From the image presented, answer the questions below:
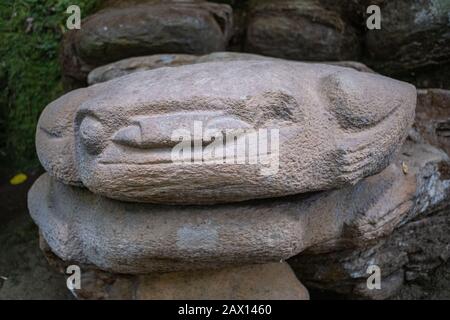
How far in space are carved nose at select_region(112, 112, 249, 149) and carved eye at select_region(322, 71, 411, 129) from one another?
0.73ft

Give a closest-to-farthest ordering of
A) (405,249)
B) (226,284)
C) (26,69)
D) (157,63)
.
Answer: (226,284), (405,249), (157,63), (26,69)

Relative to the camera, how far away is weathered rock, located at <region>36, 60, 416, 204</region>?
93 cm

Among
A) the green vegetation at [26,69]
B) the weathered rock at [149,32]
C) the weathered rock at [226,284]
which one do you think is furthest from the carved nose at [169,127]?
the green vegetation at [26,69]

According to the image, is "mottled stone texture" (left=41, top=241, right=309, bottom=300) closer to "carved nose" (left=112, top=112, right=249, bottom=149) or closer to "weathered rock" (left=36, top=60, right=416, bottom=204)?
"weathered rock" (left=36, top=60, right=416, bottom=204)

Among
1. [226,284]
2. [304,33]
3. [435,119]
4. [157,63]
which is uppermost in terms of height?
[304,33]

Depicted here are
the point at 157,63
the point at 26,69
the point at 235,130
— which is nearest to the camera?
the point at 235,130

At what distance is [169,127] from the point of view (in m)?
0.93

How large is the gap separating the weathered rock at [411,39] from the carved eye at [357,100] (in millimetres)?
700

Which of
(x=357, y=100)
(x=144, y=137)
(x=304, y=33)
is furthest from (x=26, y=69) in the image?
(x=357, y=100)

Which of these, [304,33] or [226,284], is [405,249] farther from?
[304,33]

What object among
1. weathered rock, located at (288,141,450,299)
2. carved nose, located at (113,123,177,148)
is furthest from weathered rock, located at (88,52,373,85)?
carved nose, located at (113,123,177,148)

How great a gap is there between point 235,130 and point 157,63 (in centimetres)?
76

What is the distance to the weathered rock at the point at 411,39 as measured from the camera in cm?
164

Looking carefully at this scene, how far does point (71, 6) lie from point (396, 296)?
1743 millimetres
